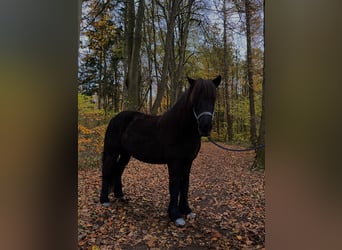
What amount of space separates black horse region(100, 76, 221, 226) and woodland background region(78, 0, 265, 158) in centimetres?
169

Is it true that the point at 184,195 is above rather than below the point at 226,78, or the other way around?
below

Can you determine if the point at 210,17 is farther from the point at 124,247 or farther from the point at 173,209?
the point at 124,247

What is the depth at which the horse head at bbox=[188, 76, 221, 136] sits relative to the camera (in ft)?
7.11

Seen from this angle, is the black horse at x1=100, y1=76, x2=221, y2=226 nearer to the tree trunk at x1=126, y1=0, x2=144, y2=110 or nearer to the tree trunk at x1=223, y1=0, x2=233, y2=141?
the tree trunk at x1=126, y1=0, x2=144, y2=110

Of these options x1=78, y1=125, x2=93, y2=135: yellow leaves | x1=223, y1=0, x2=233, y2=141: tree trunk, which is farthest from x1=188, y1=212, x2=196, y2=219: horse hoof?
x1=223, y1=0, x2=233, y2=141: tree trunk

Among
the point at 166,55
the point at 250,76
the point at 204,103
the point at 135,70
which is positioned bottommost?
the point at 204,103

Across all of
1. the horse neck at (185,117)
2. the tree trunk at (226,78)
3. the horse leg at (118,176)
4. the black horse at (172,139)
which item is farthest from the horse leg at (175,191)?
the tree trunk at (226,78)

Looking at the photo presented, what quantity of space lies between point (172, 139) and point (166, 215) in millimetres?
845

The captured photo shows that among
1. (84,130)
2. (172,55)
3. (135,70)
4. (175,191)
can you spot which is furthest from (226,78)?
(175,191)

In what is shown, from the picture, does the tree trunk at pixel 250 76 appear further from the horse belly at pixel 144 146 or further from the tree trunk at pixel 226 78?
the horse belly at pixel 144 146

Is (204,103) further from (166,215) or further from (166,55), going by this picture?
(166,55)

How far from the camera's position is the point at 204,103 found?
2.19 metres

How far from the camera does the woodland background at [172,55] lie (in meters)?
5.20
